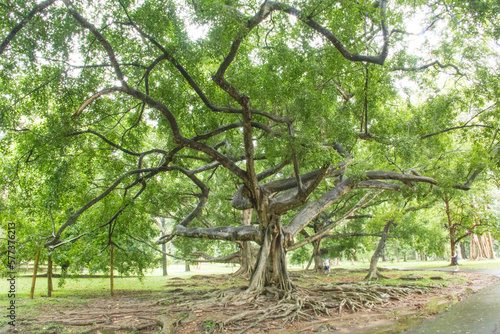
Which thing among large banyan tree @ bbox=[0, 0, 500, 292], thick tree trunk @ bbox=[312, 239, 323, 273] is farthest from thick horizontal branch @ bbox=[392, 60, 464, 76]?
thick tree trunk @ bbox=[312, 239, 323, 273]

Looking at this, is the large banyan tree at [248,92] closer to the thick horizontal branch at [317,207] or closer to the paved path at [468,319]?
the thick horizontal branch at [317,207]

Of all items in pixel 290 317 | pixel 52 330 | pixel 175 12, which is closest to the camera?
pixel 52 330

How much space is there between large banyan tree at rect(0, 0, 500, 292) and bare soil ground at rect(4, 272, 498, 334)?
4.28 ft

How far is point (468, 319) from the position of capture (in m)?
6.39

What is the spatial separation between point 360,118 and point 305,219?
361cm

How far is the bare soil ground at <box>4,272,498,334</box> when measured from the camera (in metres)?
6.32

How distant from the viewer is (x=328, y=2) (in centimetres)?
656

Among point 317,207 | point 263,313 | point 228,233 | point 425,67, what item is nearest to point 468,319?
point 263,313

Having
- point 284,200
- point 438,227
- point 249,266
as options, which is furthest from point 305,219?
point 438,227

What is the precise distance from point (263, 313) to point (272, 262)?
2470 millimetres

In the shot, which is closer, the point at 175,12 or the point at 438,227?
the point at 175,12

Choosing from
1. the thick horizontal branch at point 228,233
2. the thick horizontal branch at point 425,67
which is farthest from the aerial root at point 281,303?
the thick horizontal branch at point 425,67

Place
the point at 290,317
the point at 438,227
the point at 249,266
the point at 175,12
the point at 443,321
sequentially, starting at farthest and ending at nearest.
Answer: the point at 438,227, the point at 249,266, the point at 175,12, the point at 290,317, the point at 443,321

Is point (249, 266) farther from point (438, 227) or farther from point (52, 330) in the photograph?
point (438, 227)
